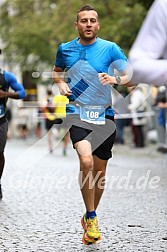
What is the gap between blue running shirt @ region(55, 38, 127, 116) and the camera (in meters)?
5.61

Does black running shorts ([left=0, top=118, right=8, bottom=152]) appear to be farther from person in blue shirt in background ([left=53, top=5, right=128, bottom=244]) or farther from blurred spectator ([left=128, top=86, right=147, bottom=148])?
blurred spectator ([left=128, top=86, right=147, bottom=148])

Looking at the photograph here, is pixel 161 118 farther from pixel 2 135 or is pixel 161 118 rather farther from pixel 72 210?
pixel 72 210

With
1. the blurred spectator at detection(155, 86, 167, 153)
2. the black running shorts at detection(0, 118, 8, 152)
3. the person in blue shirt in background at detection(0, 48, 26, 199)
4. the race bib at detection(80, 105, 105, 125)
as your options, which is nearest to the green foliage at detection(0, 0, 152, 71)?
the blurred spectator at detection(155, 86, 167, 153)

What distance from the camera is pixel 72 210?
745 centimetres

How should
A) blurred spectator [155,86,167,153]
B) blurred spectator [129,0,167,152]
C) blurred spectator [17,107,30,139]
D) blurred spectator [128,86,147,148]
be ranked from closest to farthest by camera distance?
→ 1. blurred spectator [129,0,167,152]
2. blurred spectator [155,86,167,153]
3. blurred spectator [128,86,147,148]
4. blurred spectator [17,107,30,139]

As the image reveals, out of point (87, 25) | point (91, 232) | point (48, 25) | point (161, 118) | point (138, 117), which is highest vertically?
point (48, 25)

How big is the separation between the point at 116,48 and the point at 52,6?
89.5ft

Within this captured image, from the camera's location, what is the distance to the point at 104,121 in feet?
18.5

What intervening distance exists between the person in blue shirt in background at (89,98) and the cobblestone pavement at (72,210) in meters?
0.34

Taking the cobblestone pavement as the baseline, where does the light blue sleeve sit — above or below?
above

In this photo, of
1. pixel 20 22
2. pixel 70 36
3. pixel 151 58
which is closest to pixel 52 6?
pixel 20 22

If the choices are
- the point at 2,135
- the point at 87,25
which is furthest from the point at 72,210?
the point at 87,25

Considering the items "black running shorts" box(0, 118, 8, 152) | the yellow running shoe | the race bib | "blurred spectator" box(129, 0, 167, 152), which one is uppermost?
"blurred spectator" box(129, 0, 167, 152)

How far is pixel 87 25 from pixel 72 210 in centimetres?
251
